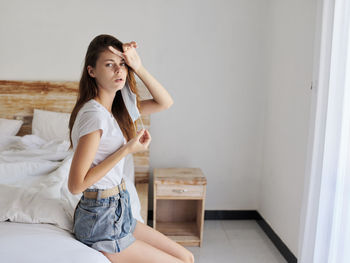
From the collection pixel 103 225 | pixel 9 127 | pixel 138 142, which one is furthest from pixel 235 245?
pixel 9 127

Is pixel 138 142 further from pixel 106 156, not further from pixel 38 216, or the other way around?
pixel 38 216

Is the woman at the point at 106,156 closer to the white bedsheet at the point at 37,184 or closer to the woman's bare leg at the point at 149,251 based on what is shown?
the woman's bare leg at the point at 149,251

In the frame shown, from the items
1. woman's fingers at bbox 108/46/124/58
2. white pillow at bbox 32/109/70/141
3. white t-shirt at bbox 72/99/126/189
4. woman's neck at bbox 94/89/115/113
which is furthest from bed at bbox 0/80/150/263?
woman's fingers at bbox 108/46/124/58

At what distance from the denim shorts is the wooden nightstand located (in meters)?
1.40

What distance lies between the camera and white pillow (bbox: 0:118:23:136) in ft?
9.33

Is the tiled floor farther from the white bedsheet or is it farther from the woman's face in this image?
the woman's face

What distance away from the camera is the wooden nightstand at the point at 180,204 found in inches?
107

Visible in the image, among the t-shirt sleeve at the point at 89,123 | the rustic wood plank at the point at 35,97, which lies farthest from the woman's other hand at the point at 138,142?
the rustic wood plank at the point at 35,97

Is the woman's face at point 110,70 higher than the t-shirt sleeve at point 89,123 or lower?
higher

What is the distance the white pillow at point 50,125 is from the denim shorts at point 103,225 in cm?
168

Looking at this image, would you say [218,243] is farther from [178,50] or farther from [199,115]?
[178,50]

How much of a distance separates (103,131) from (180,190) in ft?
5.24

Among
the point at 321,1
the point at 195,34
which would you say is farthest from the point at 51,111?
the point at 321,1

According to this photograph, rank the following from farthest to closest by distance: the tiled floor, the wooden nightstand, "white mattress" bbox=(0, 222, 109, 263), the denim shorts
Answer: the wooden nightstand
the tiled floor
the denim shorts
"white mattress" bbox=(0, 222, 109, 263)
